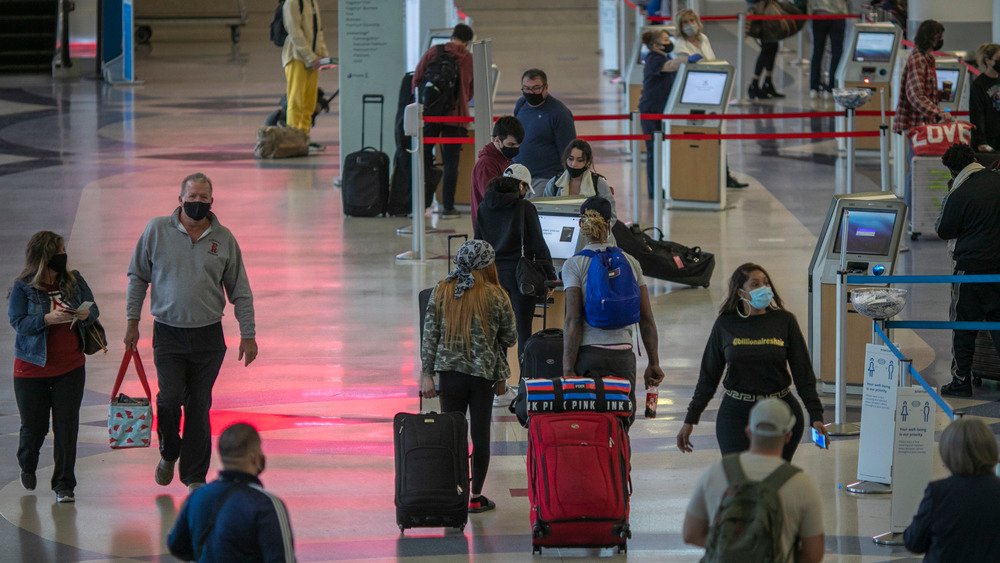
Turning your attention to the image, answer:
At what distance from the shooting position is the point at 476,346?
736 centimetres

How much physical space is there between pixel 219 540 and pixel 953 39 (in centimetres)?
1691

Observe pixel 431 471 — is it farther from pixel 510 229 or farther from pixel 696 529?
pixel 696 529

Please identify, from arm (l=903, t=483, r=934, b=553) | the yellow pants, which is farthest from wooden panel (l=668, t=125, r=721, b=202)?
arm (l=903, t=483, r=934, b=553)

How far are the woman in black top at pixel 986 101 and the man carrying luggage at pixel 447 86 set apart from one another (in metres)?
4.66

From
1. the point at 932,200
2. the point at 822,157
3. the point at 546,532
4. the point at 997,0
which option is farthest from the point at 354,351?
the point at 997,0

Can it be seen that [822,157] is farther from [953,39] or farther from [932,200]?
[932,200]

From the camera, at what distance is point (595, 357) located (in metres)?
7.62

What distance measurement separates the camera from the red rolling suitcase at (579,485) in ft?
22.5

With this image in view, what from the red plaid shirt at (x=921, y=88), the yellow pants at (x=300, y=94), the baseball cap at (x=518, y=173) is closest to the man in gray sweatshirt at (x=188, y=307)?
the baseball cap at (x=518, y=173)

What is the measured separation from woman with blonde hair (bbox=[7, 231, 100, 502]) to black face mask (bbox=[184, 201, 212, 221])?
0.64 meters

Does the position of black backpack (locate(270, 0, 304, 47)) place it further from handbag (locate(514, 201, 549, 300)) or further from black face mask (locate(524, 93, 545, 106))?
handbag (locate(514, 201, 549, 300))

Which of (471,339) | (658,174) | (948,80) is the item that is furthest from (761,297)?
(948,80)

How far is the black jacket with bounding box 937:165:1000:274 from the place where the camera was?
952 cm

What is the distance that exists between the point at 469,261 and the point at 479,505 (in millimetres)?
1192
